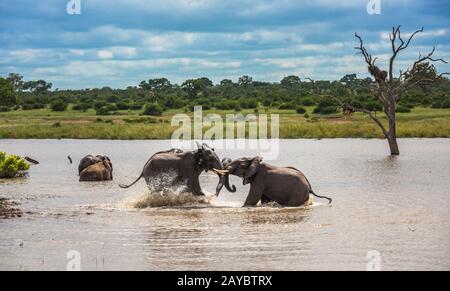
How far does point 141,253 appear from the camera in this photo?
35.9 ft

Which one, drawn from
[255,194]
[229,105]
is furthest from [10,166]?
[229,105]

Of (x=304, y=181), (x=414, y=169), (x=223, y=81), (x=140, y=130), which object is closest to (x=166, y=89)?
(x=223, y=81)

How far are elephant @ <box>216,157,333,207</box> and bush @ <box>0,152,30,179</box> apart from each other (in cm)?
850

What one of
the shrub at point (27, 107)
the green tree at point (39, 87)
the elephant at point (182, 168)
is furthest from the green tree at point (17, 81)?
the elephant at point (182, 168)

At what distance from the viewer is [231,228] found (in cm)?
1269

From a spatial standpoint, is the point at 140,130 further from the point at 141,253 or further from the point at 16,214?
the point at 141,253

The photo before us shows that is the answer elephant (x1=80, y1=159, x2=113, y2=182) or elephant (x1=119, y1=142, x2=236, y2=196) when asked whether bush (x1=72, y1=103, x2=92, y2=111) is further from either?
elephant (x1=119, y1=142, x2=236, y2=196)

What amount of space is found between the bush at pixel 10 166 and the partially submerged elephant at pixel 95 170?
173 cm

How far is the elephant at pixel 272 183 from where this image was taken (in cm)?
1459

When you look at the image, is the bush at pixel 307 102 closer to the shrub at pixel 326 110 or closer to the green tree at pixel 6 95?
the shrub at pixel 326 110

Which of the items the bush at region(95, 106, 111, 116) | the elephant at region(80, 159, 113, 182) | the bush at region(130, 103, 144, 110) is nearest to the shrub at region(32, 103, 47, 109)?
the bush at region(130, 103, 144, 110)

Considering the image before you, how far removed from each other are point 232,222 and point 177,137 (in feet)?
97.5

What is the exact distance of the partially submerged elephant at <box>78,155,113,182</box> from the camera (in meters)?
20.2

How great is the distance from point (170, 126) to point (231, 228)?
32716 mm
